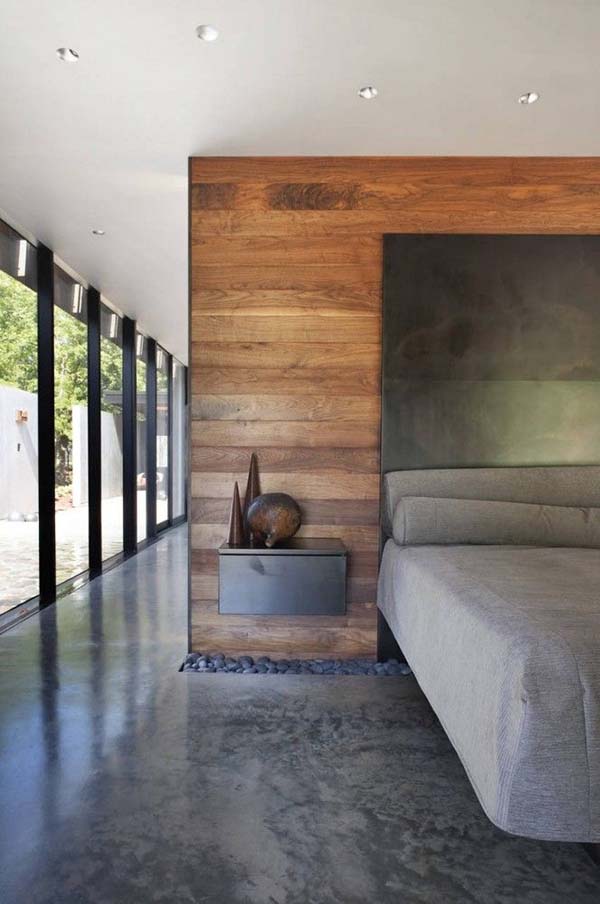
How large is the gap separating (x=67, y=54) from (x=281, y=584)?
2297 mm

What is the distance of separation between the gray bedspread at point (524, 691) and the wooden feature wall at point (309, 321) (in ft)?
3.90

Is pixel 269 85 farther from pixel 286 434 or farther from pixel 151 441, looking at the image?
pixel 151 441

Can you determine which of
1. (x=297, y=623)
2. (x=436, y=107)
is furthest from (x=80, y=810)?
(x=436, y=107)

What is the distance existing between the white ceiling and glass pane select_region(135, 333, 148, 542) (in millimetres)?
3311

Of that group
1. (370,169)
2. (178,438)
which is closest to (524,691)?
(370,169)

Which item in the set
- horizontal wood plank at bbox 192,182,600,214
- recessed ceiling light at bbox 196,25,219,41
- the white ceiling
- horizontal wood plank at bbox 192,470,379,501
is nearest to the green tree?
the white ceiling

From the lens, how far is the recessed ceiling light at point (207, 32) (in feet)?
6.93

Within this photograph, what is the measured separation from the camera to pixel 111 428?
571 cm

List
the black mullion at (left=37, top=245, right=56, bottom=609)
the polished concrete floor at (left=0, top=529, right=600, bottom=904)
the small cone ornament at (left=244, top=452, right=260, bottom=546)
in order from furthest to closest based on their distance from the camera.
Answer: the black mullion at (left=37, top=245, right=56, bottom=609), the small cone ornament at (left=244, top=452, right=260, bottom=546), the polished concrete floor at (left=0, top=529, right=600, bottom=904)

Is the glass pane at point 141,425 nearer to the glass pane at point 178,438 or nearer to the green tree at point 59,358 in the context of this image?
the green tree at point 59,358

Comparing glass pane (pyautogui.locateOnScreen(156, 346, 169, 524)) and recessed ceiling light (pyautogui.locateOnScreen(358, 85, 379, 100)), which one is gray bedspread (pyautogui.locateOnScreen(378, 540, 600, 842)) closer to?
recessed ceiling light (pyautogui.locateOnScreen(358, 85, 379, 100))

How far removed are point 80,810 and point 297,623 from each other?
149 cm

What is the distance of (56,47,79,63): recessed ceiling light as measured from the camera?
2.23 meters

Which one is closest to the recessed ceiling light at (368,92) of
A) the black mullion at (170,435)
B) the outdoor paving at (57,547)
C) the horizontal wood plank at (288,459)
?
the horizontal wood plank at (288,459)
